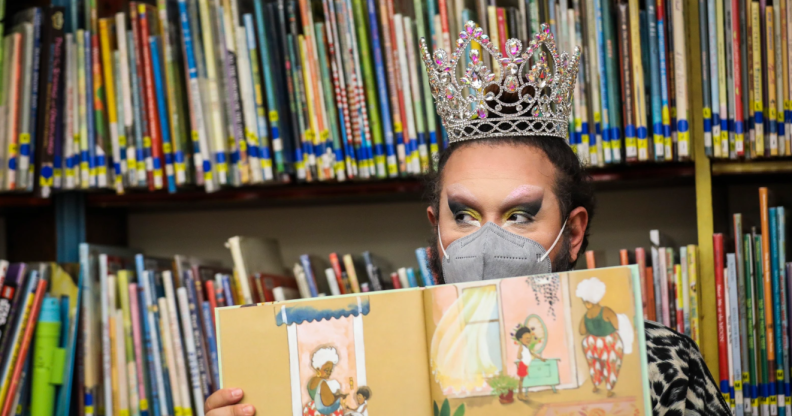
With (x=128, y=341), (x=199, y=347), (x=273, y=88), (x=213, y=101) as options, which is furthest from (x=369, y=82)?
(x=128, y=341)

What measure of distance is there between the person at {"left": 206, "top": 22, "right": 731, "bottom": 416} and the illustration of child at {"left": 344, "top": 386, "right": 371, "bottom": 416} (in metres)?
0.19

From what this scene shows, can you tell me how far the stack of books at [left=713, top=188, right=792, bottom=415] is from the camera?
1.46 m

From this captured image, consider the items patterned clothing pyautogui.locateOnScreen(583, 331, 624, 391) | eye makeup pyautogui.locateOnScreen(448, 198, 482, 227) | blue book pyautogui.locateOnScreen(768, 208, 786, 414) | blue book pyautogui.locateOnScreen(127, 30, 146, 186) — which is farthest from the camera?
blue book pyautogui.locateOnScreen(127, 30, 146, 186)

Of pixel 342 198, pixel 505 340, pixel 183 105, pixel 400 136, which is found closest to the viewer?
pixel 505 340

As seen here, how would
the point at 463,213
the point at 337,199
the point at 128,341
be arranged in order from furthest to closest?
1. the point at 337,199
2. the point at 128,341
3. the point at 463,213

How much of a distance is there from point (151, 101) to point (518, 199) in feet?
3.12

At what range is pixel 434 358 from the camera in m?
0.87

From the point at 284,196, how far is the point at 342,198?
0.84 feet

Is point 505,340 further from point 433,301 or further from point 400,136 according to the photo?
point 400,136

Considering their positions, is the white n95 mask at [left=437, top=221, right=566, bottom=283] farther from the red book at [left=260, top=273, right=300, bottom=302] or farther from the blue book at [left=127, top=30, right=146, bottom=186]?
the blue book at [left=127, top=30, right=146, bottom=186]

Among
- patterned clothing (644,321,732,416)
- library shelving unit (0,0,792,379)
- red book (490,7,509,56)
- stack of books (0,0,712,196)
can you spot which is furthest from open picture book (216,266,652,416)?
red book (490,7,509,56)

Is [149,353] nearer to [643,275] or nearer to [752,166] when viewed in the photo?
[643,275]

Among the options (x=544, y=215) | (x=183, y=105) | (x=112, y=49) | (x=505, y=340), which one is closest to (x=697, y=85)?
(x=544, y=215)

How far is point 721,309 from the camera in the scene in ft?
4.86
